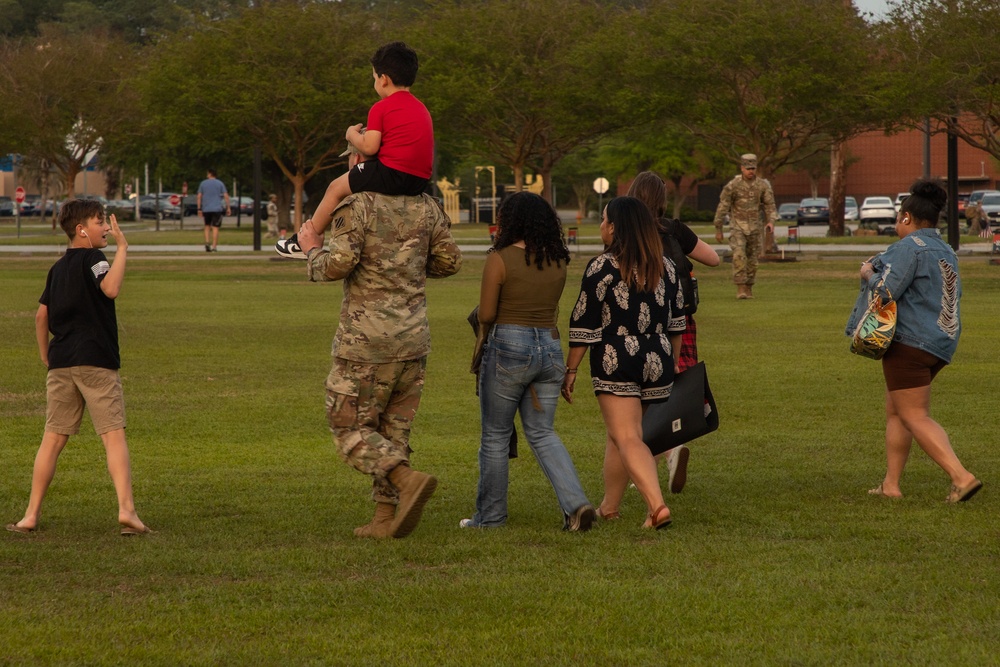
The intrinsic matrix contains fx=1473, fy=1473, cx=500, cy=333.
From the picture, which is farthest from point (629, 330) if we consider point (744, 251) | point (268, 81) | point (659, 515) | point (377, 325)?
point (268, 81)

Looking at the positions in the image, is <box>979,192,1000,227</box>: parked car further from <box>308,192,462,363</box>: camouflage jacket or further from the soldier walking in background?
<box>308,192,462,363</box>: camouflage jacket

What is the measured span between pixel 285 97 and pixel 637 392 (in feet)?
116

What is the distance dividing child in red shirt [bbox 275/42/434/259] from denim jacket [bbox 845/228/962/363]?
2501 mm

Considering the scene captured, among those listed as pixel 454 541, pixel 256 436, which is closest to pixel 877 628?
pixel 454 541

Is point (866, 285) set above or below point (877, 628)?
above

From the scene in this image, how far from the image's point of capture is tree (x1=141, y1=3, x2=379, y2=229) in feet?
136

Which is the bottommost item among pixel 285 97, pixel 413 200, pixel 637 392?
pixel 637 392

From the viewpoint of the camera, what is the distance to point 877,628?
5219 millimetres

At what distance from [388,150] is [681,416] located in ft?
6.49

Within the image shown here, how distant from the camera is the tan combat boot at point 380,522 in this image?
675 cm

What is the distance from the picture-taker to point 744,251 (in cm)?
2153

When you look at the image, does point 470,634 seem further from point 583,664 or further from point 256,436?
point 256,436

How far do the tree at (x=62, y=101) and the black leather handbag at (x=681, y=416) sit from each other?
4609 centimetres

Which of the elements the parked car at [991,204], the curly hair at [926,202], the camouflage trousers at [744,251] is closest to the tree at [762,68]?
the camouflage trousers at [744,251]
